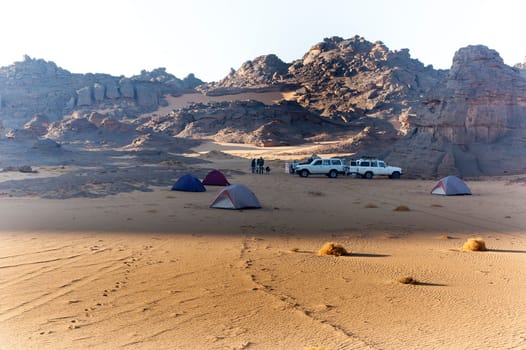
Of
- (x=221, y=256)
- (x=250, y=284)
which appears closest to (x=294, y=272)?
(x=250, y=284)

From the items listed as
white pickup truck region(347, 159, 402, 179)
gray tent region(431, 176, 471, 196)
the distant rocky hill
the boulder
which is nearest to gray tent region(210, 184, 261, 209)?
gray tent region(431, 176, 471, 196)

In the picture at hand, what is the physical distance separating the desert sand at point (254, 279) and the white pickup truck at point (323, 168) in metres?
17.9

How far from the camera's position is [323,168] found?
3788 centimetres

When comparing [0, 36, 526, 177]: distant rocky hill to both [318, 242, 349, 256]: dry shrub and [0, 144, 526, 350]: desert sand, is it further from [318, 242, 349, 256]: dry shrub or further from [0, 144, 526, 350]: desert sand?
[318, 242, 349, 256]: dry shrub

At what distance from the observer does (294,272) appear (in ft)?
34.1

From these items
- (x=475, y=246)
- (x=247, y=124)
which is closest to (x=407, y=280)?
(x=475, y=246)

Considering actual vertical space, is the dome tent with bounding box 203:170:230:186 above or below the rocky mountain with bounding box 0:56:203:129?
below

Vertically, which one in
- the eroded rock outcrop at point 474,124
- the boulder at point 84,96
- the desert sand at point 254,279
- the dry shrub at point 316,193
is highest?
the boulder at point 84,96

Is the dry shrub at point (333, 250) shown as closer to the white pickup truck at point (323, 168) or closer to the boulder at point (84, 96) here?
the white pickup truck at point (323, 168)

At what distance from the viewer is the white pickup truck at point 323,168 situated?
37.9 meters

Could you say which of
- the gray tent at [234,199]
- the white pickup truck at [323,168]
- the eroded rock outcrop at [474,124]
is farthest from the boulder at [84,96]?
the gray tent at [234,199]

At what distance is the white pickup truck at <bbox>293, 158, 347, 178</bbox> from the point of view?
1491 inches

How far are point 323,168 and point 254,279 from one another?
1129 inches

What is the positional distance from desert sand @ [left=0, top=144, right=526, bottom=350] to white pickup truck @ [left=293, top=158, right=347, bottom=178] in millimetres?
17907
